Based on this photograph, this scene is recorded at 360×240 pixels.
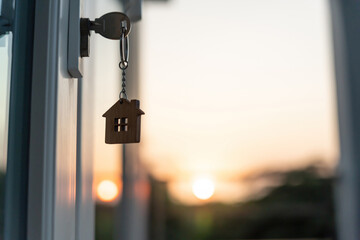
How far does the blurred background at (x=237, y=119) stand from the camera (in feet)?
7.82

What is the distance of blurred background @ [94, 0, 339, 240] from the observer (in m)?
2.38

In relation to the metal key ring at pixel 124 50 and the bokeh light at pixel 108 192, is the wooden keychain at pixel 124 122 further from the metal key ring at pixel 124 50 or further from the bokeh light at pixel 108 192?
the bokeh light at pixel 108 192

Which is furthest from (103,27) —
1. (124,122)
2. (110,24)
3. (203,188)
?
(203,188)

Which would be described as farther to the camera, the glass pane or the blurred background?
the blurred background

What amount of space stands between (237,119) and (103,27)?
200 cm

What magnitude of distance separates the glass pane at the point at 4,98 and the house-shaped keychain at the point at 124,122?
5.0 inches

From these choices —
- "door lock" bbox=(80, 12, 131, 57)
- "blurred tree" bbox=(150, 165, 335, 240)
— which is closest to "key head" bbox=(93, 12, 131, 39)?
"door lock" bbox=(80, 12, 131, 57)

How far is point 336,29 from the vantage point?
2.33 meters

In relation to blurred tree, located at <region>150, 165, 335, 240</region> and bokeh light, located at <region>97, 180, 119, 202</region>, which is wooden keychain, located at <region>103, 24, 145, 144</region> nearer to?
bokeh light, located at <region>97, 180, 119, 202</region>

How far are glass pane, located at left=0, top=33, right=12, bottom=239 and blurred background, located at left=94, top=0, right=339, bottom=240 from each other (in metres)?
1.76

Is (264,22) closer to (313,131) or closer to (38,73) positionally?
(313,131)

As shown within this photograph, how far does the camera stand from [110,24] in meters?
0.57

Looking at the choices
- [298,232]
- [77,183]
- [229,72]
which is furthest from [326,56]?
[77,183]

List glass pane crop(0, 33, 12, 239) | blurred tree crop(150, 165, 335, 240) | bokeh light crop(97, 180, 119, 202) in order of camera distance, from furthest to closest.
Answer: blurred tree crop(150, 165, 335, 240), bokeh light crop(97, 180, 119, 202), glass pane crop(0, 33, 12, 239)
